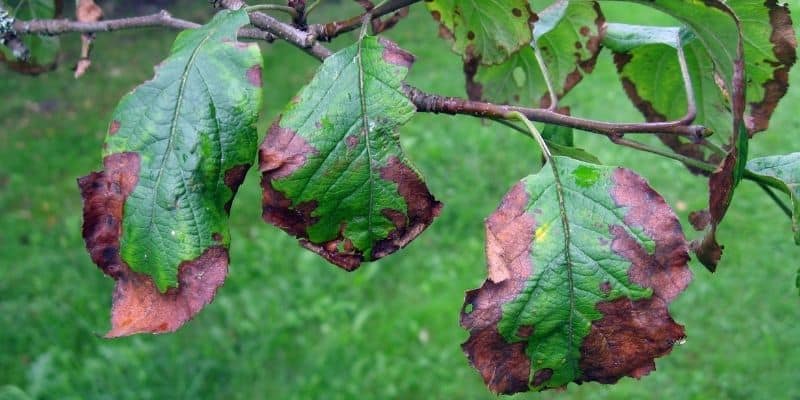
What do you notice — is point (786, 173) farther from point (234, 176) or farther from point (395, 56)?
point (234, 176)

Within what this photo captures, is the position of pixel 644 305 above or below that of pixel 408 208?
below

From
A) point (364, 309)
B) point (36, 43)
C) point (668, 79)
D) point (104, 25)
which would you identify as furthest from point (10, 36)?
point (364, 309)

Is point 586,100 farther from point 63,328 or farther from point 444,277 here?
point 63,328

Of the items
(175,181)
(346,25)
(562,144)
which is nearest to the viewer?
(175,181)

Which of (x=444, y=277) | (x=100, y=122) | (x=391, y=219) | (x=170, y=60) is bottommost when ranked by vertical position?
(x=444, y=277)

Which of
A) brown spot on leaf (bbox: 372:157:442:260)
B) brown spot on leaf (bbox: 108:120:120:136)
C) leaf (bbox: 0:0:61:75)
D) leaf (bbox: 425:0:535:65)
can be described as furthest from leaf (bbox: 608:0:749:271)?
leaf (bbox: 0:0:61:75)

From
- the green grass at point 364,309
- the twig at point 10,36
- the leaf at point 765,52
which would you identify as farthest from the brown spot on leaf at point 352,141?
the green grass at point 364,309

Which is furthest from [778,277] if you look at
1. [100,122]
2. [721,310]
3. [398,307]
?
[100,122]
